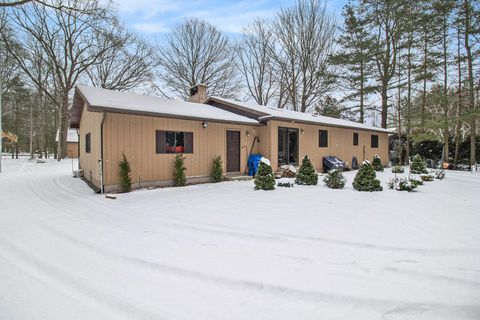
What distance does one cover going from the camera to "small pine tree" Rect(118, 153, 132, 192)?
7191 mm

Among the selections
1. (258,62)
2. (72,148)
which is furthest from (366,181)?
(72,148)

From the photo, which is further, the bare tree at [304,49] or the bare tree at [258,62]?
the bare tree at [258,62]

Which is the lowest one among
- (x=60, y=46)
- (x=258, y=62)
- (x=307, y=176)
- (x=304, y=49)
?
(x=307, y=176)

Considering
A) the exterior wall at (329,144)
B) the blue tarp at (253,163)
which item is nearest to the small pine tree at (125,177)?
the blue tarp at (253,163)

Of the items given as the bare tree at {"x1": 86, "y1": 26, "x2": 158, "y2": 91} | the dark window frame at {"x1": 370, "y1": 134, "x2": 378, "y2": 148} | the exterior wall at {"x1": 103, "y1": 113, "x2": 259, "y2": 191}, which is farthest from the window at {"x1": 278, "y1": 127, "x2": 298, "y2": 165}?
the bare tree at {"x1": 86, "y1": 26, "x2": 158, "y2": 91}

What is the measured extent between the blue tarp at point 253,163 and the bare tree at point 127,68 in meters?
15.5

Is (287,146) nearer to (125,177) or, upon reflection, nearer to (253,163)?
(253,163)

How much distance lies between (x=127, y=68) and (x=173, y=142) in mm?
16459

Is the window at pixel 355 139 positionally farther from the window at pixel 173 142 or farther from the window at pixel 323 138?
the window at pixel 173 142

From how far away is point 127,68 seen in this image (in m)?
21.5

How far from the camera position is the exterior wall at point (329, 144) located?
10.6 metres

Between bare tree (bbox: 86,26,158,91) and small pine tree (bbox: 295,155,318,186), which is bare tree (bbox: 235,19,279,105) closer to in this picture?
bare tree (bbox: 86,26,158,91)

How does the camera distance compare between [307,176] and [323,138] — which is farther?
[323,138]

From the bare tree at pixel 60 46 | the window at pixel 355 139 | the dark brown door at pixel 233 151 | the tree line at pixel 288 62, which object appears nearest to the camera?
the dark brown door at pixel 233 151
